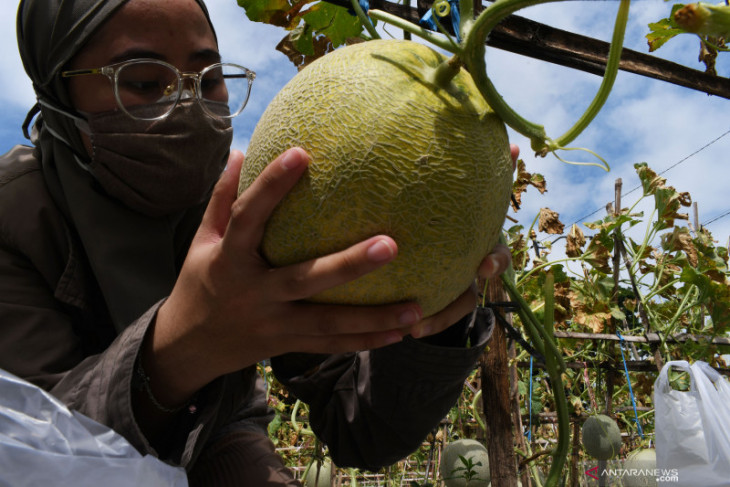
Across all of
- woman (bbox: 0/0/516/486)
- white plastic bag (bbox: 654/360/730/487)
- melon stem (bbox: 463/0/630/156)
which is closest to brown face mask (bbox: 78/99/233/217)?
woman (bbox: 0/0/516/486)

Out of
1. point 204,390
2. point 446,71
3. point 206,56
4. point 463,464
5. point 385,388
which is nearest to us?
point 446,71

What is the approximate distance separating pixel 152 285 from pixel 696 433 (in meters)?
2.18

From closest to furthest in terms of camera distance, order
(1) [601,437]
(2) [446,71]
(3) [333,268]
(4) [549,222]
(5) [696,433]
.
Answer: (3) [333,268]
(2) [446,71]
(5) [696,433]
(4) [549,222]
(1) [601,437]

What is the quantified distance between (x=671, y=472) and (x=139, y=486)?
211 cm

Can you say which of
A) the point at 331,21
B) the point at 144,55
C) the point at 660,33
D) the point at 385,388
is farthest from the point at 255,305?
the point at 660,33

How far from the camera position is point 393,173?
0.92m

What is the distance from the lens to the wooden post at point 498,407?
1824 millimetres

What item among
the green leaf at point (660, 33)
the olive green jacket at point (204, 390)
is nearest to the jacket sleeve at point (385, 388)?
the olive green jacket at point (204, 390)

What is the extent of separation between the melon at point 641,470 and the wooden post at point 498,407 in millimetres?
2468

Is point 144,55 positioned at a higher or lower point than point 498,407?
higher

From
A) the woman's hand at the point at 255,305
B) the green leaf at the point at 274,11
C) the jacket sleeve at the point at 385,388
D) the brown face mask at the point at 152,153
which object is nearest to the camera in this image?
the woman's hand at the point at 255,305

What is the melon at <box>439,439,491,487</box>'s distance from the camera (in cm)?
304

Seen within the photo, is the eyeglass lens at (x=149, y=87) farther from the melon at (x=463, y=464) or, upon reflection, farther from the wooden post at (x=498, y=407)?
the melon at (x=463, y=464)

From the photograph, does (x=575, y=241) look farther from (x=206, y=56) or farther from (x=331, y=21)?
(x=206, y=56)
